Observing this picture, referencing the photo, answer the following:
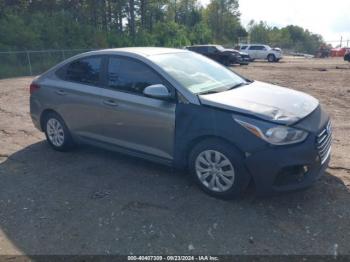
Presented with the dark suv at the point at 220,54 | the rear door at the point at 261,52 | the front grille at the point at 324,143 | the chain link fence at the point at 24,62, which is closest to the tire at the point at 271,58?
the rear door at the point at 261,52

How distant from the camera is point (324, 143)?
3.79m

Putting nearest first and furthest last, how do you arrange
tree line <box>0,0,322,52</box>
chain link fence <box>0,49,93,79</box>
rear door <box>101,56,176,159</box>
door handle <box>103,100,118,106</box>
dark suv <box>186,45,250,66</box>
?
rear door <box>101,56,176,159</box>, door handle <box>103,100,118,106</box>, chain link fence <box>0,49,93,79</box>, dark suv <box>186,45,250,66</box>, tree line <box>0,0,322,52</box>

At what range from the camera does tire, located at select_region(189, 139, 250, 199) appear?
145 inches

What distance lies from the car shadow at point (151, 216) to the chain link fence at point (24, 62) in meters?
16.4

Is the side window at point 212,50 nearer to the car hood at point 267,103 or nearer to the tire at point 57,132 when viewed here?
the tire at point 57,132

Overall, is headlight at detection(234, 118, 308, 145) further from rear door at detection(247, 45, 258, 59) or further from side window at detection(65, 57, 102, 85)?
rear door at detection(247, 45, 258, 59)

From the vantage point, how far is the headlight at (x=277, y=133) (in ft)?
11.4

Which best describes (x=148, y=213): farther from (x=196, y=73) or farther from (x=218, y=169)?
(x=196, y=73)

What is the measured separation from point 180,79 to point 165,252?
6.60ft

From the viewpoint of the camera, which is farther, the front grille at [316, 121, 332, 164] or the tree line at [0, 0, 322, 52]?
the tree line at [0, 0, 322, 52]

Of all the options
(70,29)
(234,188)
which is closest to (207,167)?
(234,188)

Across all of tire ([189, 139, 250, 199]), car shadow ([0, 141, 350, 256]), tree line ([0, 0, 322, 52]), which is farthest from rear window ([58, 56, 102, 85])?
tree line ([0, 0, 322, 52])

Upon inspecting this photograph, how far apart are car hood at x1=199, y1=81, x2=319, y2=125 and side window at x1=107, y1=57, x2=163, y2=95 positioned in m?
0.80

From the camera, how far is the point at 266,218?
11.7 ft
